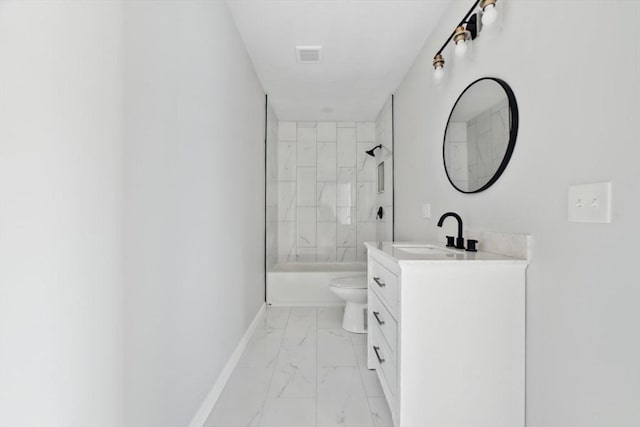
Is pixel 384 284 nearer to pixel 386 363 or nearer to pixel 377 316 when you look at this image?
pixel 377 316

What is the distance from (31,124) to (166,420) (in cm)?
108

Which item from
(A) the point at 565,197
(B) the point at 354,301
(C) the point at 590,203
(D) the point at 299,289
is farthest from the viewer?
(D) the point at 299,289

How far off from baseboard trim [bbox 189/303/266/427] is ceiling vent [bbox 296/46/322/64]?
2260mm

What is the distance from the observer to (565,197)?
0.98m

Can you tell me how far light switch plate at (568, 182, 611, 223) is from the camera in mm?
832

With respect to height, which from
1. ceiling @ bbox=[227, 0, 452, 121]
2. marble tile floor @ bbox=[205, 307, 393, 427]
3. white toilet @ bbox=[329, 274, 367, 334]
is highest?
ceiling @ bbox=[227, 0, 452, 121]

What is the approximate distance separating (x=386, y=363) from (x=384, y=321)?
19 cm

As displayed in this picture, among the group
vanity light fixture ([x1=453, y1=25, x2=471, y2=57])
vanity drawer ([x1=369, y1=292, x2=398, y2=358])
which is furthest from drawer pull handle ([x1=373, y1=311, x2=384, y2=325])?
vanity light fixture ([x1=453, y1=25, x2=471, y2=57])

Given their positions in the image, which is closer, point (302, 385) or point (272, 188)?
point (302, 385)

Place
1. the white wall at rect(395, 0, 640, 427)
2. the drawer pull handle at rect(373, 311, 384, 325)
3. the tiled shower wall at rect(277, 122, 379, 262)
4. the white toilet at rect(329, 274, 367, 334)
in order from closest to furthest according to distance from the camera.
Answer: the white wall at rect(395, 0, 640, 427)
the drawer pull handle at rect(373, 311, 384, 325)
the white toilet at rect(329, 274, 367, 334)
the tiled shower wall at rect(277, 122, 379, 262)

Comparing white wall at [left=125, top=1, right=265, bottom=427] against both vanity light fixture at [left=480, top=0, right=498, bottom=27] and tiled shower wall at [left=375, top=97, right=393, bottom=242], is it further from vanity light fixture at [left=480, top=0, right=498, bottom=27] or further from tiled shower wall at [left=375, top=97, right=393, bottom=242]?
tiled shower wall at [left=375, top=97, right=393, bottom=242]

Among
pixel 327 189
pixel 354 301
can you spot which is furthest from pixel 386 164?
pixel 354 301

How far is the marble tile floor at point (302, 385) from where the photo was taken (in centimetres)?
148

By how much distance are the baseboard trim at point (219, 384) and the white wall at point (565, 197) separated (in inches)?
55.6
